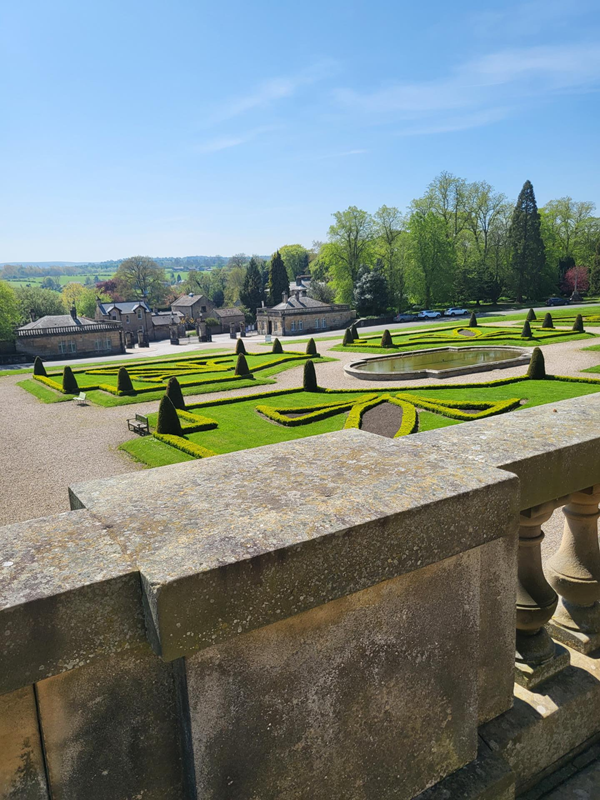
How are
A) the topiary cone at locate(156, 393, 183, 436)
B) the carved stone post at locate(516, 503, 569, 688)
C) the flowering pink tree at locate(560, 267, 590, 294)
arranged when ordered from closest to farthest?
the carved stone post at locate(516, 503, 569, 688), the topiary cone at locate(156, 393, 183, 436), the flowering pink tree at locate(560, 267, 590, 294)

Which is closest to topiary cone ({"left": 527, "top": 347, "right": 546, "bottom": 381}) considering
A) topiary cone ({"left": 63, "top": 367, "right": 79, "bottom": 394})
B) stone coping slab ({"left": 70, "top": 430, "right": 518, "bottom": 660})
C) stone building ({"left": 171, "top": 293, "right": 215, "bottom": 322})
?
topiary cone ({"left": 63, "top": 367, "right": 79, "bottom": 394})

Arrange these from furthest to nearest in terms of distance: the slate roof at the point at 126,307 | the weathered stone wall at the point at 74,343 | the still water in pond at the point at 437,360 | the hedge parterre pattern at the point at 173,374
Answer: the slate roof at the point at 126,307 → the weathered stone wall at the point at 74,343 → the still water in pond at the point at 437,360 → the hedge parterre pattern at the point at 173,374

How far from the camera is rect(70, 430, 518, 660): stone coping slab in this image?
1.75 m

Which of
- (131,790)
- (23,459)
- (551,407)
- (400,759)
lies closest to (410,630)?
(400,759)

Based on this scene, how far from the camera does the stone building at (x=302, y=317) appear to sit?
212 feet

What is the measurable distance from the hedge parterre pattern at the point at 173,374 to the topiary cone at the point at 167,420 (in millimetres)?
A: 9261

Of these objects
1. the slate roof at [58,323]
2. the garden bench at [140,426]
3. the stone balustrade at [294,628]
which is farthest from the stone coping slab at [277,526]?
the slate roof at [58,323]

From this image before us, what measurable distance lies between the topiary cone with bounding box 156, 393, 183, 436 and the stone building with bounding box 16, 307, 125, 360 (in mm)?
40433

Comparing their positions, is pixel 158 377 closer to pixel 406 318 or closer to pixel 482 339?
pixel 482 339

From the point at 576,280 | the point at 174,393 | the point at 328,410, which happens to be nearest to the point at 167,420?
the point at 174,393

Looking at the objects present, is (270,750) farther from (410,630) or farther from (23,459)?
(23,459)

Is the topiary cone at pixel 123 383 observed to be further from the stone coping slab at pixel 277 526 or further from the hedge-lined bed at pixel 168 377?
the stone coping slab at pixel 277 526

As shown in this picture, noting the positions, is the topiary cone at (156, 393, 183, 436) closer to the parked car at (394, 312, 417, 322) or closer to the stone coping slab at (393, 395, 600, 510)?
the stone coping slab at (393, 395, 600, 510)

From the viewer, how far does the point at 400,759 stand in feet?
7.63
